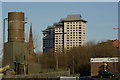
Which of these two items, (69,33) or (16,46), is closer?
(16,46)

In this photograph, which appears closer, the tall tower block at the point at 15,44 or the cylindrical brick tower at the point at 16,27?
the tall tower block at the point at 15,44

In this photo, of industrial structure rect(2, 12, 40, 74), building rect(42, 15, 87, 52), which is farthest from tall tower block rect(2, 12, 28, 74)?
building rect(42, 15, 87, 52)

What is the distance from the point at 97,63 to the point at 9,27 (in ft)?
51.0

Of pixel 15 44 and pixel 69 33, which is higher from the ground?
pixel 69 33

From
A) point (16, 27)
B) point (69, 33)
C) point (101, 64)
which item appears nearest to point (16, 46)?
point (16, 27)

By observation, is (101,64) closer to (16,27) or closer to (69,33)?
(16,27)

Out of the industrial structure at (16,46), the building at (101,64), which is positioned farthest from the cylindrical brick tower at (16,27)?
the building at (101,64)

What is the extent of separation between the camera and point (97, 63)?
39531mm

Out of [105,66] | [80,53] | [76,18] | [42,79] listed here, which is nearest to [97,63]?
[105,66]

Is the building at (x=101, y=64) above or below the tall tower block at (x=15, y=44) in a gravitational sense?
below

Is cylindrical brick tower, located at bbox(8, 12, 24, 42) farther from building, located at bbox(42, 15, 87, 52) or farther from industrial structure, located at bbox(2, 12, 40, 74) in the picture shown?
building, located at bbox(42, 15, 87, 52)

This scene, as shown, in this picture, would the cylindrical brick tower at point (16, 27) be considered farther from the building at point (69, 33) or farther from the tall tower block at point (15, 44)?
the building at point (69, 33)

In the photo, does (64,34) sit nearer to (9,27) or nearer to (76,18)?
(76,18)

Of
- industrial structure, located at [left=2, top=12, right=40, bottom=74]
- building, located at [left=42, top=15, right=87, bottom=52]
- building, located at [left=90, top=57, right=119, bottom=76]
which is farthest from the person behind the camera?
building, located at [left=42, top=15, right=87, bottom=52]
